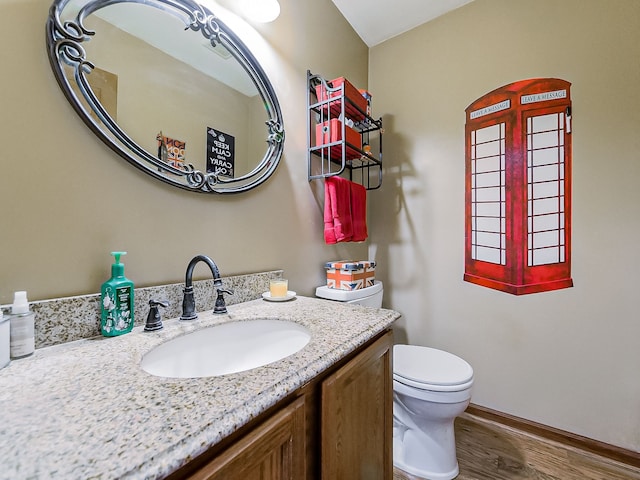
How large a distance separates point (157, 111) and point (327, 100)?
2.88 feet

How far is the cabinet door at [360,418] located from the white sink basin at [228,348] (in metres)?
0.18

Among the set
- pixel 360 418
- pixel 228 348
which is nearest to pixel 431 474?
pixel 360 418

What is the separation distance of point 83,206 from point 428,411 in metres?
1.48

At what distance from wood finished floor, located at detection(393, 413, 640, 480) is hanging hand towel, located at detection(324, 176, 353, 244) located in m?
1.17

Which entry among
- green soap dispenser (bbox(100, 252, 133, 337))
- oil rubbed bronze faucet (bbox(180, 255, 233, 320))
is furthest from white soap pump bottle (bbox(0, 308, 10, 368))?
oil rubbed bronze faucet (bbox(180, 255, 233, 320))

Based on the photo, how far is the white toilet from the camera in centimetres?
119

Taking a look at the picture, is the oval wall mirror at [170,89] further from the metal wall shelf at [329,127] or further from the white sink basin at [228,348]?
the white sink basin at [228,348]

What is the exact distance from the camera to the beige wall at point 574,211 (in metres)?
1.31

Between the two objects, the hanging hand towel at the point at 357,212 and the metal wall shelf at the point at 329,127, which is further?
the hanging hand towel at the point at 357,212

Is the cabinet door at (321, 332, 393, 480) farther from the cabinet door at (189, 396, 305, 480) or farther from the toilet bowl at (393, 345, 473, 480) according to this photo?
the toilet bowl at (393, 345, 473, 480)

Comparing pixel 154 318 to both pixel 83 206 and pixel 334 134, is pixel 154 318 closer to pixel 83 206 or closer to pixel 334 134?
pixel 83 206

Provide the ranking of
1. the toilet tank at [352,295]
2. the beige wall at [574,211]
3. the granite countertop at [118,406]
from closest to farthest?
the granite countertop at [118,406], the beige wall at [574,211], the toilet tank at [352,295]

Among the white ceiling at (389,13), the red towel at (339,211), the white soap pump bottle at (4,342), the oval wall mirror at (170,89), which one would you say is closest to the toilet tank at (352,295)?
the red towel at (339,211)

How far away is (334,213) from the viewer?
4.84 feet
